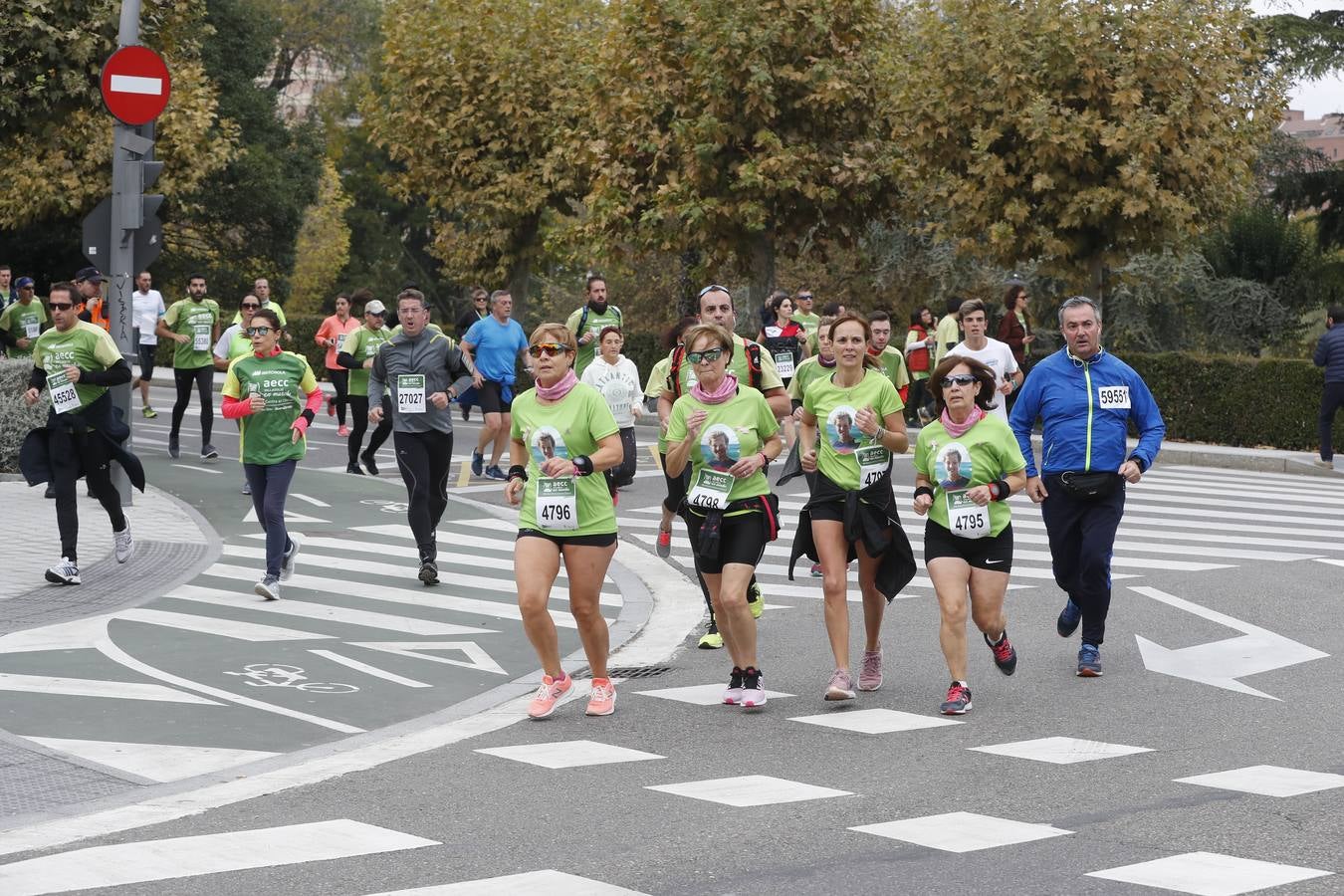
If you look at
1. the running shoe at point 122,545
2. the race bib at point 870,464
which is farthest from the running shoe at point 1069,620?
the running shoe at point 122,545

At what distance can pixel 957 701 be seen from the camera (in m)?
8.30

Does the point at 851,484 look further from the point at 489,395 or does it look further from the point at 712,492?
the point at 489,395

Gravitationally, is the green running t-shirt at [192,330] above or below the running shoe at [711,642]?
above

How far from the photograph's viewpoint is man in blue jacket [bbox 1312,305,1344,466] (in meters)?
21.9

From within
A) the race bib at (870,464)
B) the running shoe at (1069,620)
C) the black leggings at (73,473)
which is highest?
the race bib at (870,464)

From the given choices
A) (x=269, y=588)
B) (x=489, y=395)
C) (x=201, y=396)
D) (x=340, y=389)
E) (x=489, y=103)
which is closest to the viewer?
(x=269, y=588)

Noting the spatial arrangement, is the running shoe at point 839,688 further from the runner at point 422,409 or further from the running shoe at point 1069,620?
the runner at point 422,409

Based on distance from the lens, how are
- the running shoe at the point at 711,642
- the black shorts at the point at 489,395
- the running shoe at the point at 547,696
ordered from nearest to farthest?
the running shoe at the point at 547,696 < the running shoe at the point at 711,642 < the black shorts at the point at 489,395

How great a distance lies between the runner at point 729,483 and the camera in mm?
8422

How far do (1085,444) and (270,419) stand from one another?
5206mm

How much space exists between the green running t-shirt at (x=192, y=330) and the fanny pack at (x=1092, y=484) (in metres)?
13.7

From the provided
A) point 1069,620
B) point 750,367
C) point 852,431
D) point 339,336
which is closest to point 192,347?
point 339,336

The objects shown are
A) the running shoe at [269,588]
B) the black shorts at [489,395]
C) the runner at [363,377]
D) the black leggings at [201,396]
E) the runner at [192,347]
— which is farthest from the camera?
the runner at [192,347]

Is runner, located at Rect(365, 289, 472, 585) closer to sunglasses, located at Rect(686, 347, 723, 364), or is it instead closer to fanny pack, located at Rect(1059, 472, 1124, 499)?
sunglasses, located at Rect(686, 347, 723, 364)
